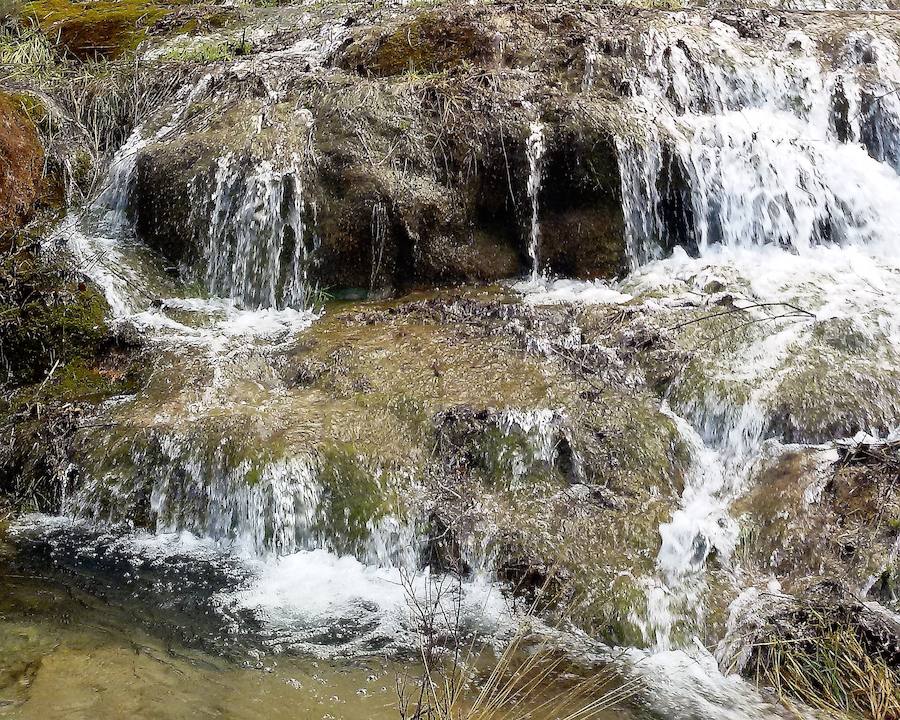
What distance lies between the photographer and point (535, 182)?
695 centimetres

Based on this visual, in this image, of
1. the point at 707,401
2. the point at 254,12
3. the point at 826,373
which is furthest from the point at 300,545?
the point at 254,12

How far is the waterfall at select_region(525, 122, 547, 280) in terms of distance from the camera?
6.90 meters

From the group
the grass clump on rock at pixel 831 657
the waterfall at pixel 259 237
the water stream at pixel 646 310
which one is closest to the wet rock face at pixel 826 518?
the water stream at pixel 646 310

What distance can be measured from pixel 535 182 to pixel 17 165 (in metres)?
4.44

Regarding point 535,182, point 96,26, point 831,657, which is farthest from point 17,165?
point 831,657

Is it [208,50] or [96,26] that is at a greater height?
[96,26]

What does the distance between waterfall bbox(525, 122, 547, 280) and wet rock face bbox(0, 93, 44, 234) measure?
4.25m

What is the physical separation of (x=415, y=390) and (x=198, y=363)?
1564mm

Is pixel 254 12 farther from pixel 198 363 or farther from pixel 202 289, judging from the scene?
pixel 198 363

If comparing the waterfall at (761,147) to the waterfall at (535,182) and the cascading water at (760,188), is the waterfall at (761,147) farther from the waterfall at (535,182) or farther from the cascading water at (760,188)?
the waterfall at (535,182)

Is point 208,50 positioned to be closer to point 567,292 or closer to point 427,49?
point 427,49

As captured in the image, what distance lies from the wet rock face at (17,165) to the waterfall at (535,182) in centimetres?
425

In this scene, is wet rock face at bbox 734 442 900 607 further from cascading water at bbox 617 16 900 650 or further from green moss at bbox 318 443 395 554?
green moss at bbox 318 443 395 554

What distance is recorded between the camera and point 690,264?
678cm
